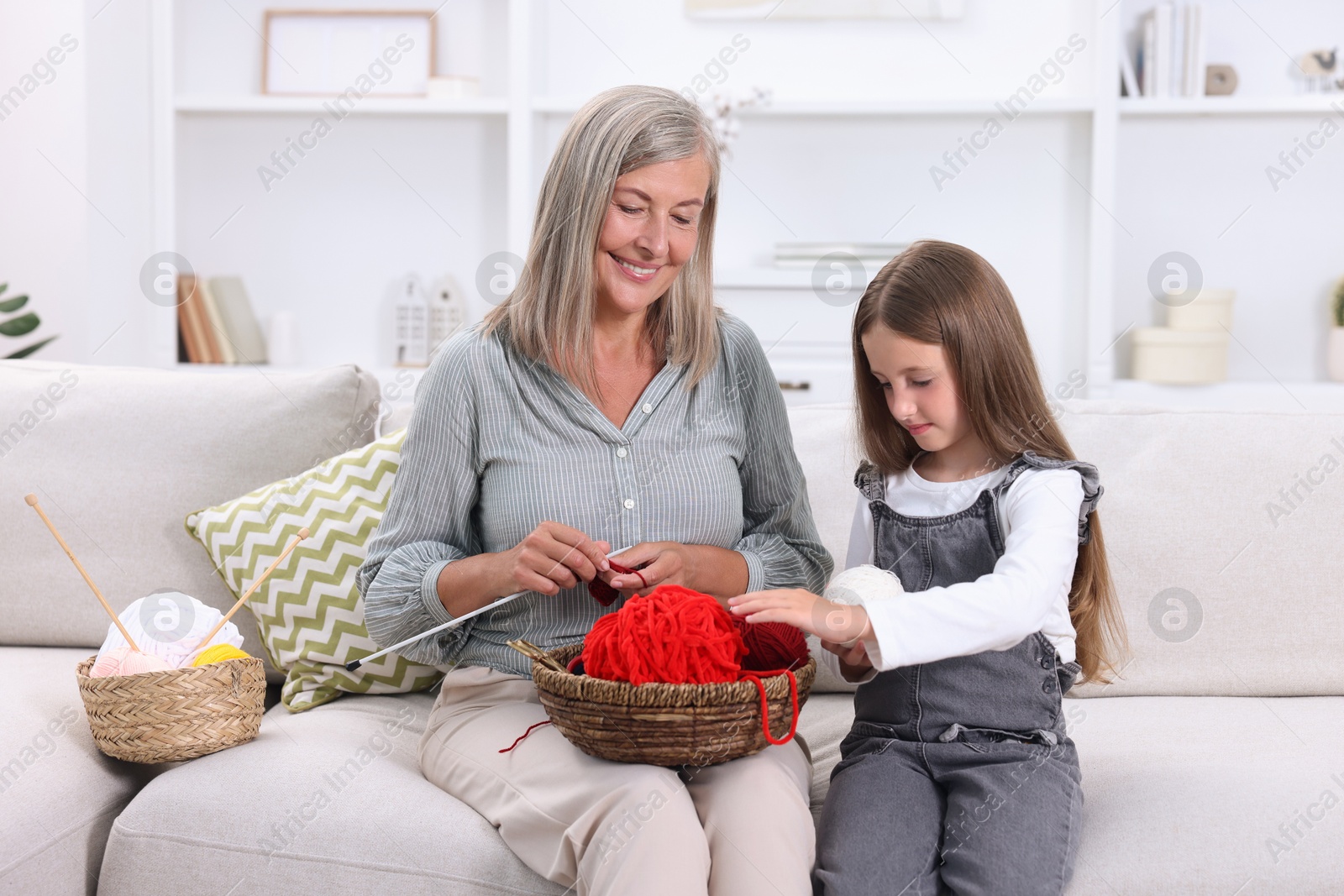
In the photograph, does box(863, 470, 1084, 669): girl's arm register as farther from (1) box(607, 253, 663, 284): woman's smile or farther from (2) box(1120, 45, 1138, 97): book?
(2) box(1120, 45, 1138, 97): book

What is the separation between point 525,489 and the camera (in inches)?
60.7

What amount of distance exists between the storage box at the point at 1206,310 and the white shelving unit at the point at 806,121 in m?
0.19

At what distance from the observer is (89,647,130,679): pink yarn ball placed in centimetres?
142

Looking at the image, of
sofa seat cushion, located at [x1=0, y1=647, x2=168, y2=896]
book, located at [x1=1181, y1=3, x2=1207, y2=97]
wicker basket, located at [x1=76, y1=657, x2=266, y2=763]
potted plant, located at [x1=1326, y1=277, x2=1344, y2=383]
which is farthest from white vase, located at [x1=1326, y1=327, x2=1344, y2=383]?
sofa seat cushion, located at [x1=0, y1=647, x2=168, y2=896]

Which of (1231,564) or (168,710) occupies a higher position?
(1231,564)

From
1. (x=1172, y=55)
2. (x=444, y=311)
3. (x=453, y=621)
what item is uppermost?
(x=1172, y=55)

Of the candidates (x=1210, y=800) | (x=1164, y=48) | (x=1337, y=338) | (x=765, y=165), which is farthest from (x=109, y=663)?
(x=1337, y=338)

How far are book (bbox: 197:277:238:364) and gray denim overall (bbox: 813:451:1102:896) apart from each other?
270cm

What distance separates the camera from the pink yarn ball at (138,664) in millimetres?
1413

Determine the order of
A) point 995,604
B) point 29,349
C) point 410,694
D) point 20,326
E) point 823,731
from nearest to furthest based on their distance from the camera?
point 995,604, point 823,731, point 410,694, point 20,326, point 29,349

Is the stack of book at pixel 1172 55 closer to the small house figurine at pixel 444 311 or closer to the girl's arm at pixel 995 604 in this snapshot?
the small house figurine at pixel 444 311

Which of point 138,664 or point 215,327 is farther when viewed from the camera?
point 215,327

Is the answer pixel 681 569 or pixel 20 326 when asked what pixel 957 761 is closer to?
pixel 681 569

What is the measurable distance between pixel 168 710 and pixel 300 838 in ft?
0.74
